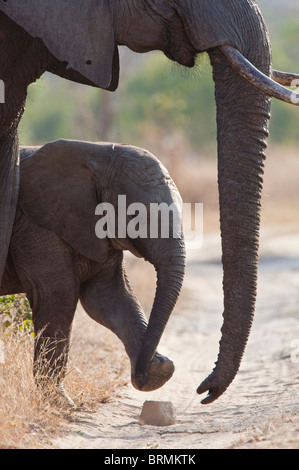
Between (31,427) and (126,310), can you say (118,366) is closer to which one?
(126,310)

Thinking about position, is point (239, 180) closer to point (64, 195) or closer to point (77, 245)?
point (77, 245)

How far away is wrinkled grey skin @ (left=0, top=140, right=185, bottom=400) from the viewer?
239 inches

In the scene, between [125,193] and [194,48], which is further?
[125,193]

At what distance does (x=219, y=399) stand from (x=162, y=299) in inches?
49.6

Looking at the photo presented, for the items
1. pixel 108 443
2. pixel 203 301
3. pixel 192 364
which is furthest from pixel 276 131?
pixel 108 443

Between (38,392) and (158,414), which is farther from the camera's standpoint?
(158,414)

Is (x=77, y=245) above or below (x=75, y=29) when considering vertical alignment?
below

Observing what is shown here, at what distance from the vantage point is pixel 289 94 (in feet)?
14.0

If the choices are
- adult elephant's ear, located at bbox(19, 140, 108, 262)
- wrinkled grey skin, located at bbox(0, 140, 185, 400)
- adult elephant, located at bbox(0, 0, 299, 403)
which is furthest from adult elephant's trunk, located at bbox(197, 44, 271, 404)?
adult elephant's ear, located at bbox(19, 140, 108, 262)

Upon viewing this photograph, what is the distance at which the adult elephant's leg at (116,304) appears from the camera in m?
6.10

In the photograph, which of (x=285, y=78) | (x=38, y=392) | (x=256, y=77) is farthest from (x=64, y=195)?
(x=256, y=77)

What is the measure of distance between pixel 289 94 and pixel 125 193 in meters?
2.12

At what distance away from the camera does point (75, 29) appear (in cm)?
454

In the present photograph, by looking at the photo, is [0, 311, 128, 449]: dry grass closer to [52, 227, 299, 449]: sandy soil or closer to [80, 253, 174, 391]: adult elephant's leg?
[52, 227, 299, 449]: sandy soil
